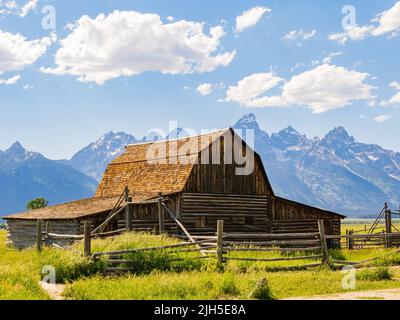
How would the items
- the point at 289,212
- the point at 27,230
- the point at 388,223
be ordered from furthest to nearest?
the point at 388,223 → the point at 289,212 → the point at 27,230

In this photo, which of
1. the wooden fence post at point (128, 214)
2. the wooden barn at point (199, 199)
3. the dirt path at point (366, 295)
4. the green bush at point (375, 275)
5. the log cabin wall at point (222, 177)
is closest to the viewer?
the dirt path at point (366, 295)

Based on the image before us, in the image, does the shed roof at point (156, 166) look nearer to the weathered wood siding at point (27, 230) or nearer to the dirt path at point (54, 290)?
the weathered wood siding at point (27, 230)

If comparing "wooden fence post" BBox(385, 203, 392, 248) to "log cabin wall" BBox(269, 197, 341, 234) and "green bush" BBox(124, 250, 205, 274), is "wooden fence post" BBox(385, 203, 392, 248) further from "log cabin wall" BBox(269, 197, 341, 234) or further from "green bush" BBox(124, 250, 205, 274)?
"green bush" BBox(124, 250, 205, 274)

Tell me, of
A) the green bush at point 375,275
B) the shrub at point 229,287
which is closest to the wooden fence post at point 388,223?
the green bush at point 375,275

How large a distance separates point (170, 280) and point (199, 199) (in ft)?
56.2

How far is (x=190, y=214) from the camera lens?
3100 centimetres

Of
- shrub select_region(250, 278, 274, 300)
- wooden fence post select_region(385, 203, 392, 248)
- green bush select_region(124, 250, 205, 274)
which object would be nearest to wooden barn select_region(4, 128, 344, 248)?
wooden fence post select_region(385, 203, 392, 248)

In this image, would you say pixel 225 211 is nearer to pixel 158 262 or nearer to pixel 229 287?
pixel 158 262

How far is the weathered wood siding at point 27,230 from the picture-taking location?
2875cm

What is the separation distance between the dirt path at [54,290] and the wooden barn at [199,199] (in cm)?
1338

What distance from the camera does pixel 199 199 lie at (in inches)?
1242

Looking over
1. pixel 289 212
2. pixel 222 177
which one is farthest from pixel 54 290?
pixel 289 212

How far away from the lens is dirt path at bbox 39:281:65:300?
13.0 meters
